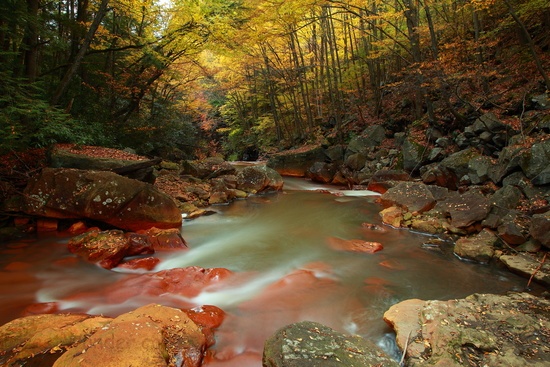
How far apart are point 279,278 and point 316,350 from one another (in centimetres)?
255

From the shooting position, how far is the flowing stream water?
383cm

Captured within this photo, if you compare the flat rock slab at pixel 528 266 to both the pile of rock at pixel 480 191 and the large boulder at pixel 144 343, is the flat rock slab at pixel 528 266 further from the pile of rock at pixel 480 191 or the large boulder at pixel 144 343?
the large boulder at pixel 144 343

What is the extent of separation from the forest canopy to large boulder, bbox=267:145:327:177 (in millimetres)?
1118

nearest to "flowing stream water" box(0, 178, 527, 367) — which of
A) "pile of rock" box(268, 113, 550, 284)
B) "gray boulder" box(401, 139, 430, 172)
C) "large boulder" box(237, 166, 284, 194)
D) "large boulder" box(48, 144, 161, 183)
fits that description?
"pile of rock" box(268, 113, 550, 284)

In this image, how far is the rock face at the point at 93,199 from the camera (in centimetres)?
622

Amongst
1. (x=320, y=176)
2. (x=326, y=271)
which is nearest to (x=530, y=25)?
(x=320, y=176)

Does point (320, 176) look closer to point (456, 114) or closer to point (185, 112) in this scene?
point (456, 114)

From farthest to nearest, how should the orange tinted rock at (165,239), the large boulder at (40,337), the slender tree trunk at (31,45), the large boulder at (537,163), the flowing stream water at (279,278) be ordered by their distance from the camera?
the slender tree trunk at (31,45), the large boulder at (537,163), the orange tinted rock at (165,239), the flowing stream water at (279,278), the large boulder at (40,337)

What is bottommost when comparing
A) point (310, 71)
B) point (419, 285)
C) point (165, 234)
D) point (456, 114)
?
point (419, 285)

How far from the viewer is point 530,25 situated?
10.9 metres

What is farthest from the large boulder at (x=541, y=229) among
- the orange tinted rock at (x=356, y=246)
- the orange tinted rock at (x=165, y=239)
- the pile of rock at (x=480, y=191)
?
the orange tinted rock at (x=165, y=239)

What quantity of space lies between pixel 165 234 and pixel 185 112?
15.5 meters

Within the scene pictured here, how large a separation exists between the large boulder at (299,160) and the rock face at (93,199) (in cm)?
1131

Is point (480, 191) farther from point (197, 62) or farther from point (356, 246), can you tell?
point (197, 62)
